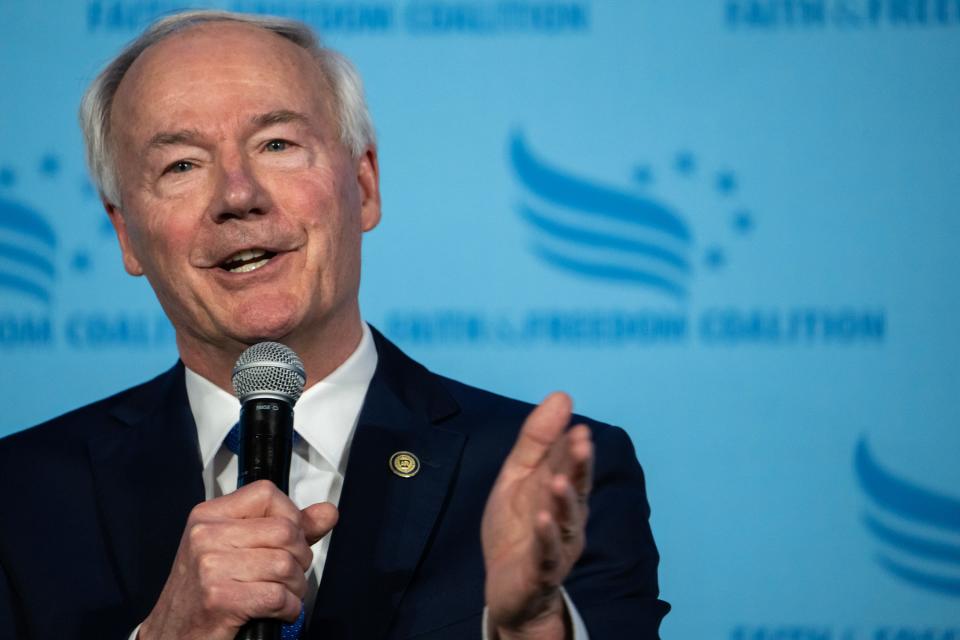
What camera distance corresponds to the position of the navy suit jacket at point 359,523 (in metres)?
2.06

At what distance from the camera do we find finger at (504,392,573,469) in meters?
1.54

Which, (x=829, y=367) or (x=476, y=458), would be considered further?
(x=829, y=367)

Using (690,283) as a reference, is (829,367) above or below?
below

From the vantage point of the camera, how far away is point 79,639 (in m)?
2.07

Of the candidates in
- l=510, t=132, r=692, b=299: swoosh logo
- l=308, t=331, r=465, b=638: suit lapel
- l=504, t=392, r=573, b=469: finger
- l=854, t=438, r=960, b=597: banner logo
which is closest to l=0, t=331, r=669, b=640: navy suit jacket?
l=308, t=331, r=465, b=638: suit lapel

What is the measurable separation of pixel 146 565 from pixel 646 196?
1460 mm

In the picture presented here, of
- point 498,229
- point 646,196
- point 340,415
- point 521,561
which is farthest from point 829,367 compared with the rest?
point 521,561

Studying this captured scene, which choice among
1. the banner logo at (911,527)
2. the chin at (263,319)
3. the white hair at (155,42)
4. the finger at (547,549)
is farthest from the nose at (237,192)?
the banner logo at (911,527)

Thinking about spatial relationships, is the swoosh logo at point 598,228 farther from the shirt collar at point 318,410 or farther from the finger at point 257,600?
the finger at point 257,600

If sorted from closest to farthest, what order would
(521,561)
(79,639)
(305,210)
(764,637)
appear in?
(521,561)
(79,639)
(305,210)
(764,637)

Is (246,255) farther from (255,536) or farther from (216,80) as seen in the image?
(255,536)

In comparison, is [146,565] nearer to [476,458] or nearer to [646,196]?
[476,458]

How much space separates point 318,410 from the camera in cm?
229

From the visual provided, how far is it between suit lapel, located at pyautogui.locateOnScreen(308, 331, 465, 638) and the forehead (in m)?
0.55
